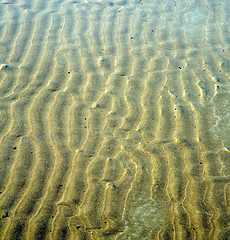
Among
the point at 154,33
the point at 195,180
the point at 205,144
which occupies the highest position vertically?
the point at 154,33

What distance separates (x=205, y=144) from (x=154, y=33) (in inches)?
104

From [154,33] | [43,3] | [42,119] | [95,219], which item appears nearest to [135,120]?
[42,119]

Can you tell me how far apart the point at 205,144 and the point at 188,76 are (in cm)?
130

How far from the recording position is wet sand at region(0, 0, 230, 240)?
90.0 inches

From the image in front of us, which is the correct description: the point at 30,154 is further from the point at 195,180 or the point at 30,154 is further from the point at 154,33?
the point at 154,33

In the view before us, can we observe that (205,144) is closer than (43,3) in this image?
Yes

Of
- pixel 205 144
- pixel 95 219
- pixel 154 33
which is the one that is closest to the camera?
pixel 95 219

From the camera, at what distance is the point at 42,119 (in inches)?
120

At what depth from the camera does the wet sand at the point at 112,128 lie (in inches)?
90.0

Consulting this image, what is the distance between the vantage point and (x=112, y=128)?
120 inches

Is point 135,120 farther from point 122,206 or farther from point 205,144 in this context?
point 122,206

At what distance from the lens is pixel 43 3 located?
17.8ft

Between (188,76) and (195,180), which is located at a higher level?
(188,76)

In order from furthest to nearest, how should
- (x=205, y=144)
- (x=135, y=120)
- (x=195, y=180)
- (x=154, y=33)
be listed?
(x=154, y=33)
(x=135, y=120)
(x=205, y=144)
(x=195, y=180)
